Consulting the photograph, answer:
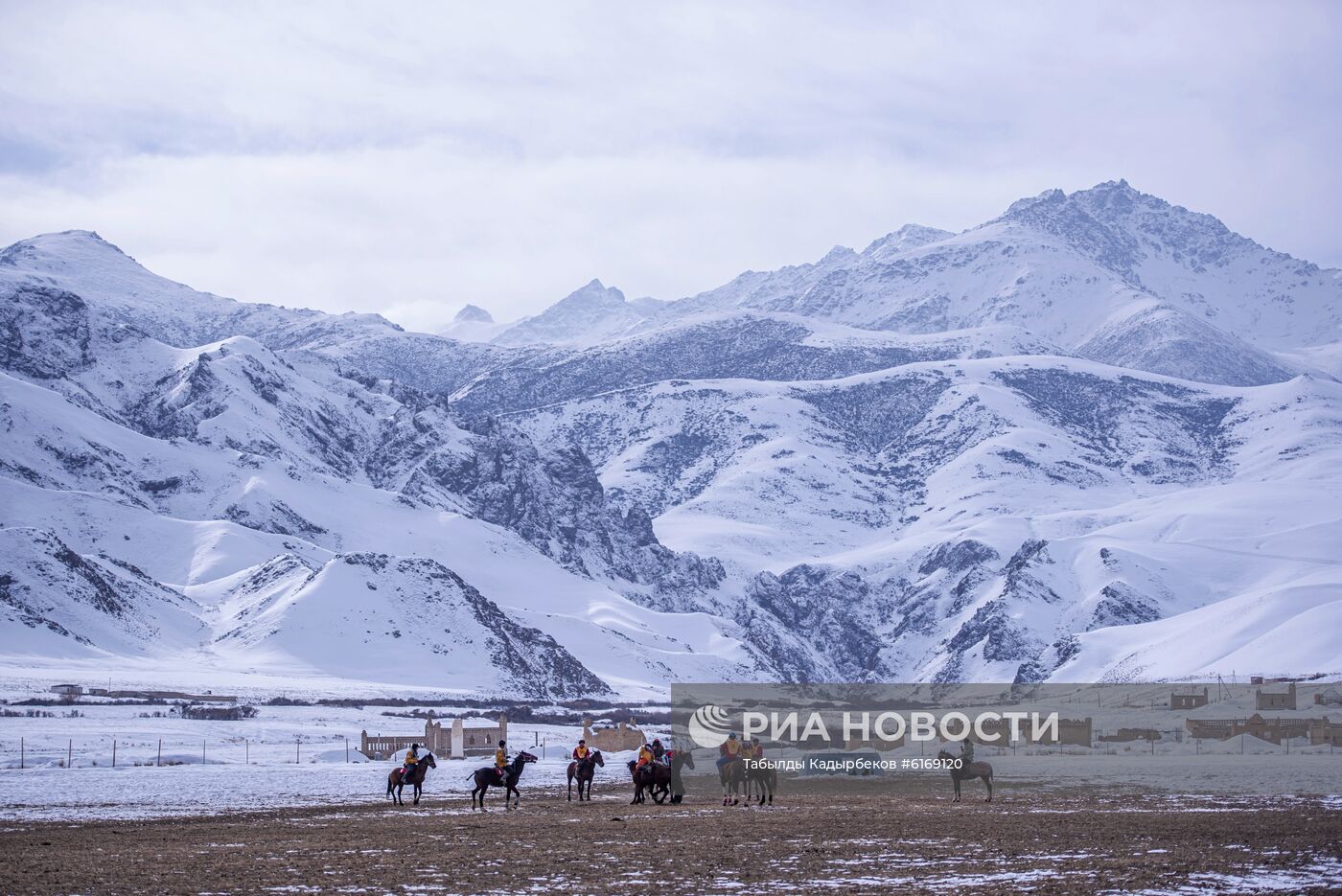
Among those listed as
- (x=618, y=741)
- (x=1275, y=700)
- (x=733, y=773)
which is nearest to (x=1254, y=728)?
(x=1275, y=700)

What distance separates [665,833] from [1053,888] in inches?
569

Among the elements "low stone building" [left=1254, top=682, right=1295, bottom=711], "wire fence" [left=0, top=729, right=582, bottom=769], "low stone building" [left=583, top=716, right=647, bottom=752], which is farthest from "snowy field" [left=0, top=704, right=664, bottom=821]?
"low stone building" [left=1254, top=682, right=1295, bottom=711]

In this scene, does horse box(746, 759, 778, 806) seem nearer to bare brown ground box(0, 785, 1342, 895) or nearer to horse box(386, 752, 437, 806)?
bare brown ground box(0, 785, 1342, 895)

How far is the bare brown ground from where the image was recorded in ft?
117

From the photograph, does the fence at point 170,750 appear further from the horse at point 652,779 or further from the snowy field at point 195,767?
the horse at point 652,779

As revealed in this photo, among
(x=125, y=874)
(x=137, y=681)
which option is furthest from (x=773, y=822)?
(x=137, y=681)

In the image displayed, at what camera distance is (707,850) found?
4162 centimetres

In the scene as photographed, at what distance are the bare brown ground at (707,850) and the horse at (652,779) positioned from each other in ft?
5.51

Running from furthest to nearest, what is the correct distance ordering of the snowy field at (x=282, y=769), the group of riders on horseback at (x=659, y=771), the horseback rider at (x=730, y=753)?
the snowy field at (x=282, y=769) < the horseback rider at (x=730, y=753) < the group of riders on horseback at (x=659, y=771)

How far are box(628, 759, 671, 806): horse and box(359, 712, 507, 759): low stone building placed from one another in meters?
37.8

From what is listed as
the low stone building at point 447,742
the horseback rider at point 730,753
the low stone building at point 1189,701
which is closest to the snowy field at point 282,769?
the low stone building at point 447,742

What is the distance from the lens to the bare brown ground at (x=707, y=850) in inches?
1406

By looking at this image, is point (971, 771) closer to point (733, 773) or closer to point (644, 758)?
point (733, 773)

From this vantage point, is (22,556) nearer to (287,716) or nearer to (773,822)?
(287,716)
